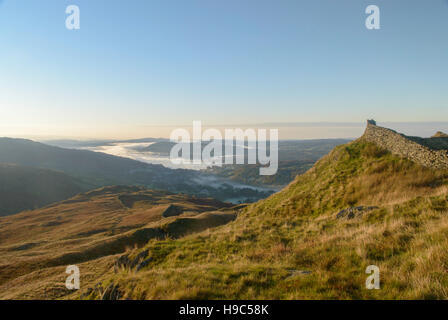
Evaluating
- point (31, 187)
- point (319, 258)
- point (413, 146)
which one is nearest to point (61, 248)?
point (319, 258)

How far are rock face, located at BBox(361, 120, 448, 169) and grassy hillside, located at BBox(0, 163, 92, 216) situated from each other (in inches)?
5535

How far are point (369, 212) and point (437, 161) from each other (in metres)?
7.98

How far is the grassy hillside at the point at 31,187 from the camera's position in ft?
355

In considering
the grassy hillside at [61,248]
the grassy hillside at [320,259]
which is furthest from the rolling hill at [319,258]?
the grassy hillside at [61,248]

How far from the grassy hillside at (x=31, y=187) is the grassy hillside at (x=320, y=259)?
13447 centimetres

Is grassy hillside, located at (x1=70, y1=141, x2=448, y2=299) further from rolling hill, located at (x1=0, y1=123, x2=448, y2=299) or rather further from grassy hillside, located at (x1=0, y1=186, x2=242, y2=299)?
grassy hillside, located at (x1=0, y1=186, x2=242, y2=299)

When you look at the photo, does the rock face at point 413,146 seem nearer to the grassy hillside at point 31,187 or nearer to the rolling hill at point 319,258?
the rolling hill at point 319,258

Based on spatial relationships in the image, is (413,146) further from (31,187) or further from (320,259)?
(31,187)

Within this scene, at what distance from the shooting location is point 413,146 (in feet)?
53.8

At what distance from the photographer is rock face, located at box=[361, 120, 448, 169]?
14.1 meters
